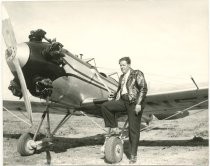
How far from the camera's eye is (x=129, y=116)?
538cm

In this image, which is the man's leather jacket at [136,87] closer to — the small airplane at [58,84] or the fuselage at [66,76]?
the small airplane at [58,84]

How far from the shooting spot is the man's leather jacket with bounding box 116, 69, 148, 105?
211 inches

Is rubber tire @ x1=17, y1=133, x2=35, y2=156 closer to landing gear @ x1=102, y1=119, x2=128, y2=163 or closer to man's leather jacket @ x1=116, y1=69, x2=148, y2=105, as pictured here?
landing gear @ x1=102, y1=119, x2=128, y2=163

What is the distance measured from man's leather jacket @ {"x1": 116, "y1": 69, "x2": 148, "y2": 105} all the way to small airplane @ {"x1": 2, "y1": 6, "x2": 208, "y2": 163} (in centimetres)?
77

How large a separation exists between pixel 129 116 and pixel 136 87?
0.53 meters

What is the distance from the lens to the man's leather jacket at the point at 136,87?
5371mm

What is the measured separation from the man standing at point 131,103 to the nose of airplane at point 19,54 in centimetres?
170

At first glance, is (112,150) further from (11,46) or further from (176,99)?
(176,99)

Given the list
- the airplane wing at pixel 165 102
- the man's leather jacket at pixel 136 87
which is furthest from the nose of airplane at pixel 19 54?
the man's leather jacket at pixel 136 87

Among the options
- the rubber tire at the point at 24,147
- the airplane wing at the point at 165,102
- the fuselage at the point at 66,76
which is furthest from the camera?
the airplane wing at the point at 165,102

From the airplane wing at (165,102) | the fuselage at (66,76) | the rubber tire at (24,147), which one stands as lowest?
the rubber tire at (24,147)

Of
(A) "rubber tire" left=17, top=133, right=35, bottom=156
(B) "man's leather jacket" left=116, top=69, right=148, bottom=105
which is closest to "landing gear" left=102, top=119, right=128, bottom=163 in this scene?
(B) "man's leather jacket" left=116, top=69, right=148, bottom=105

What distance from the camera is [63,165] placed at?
18.3 ft

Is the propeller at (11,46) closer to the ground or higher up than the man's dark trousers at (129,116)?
higher up
